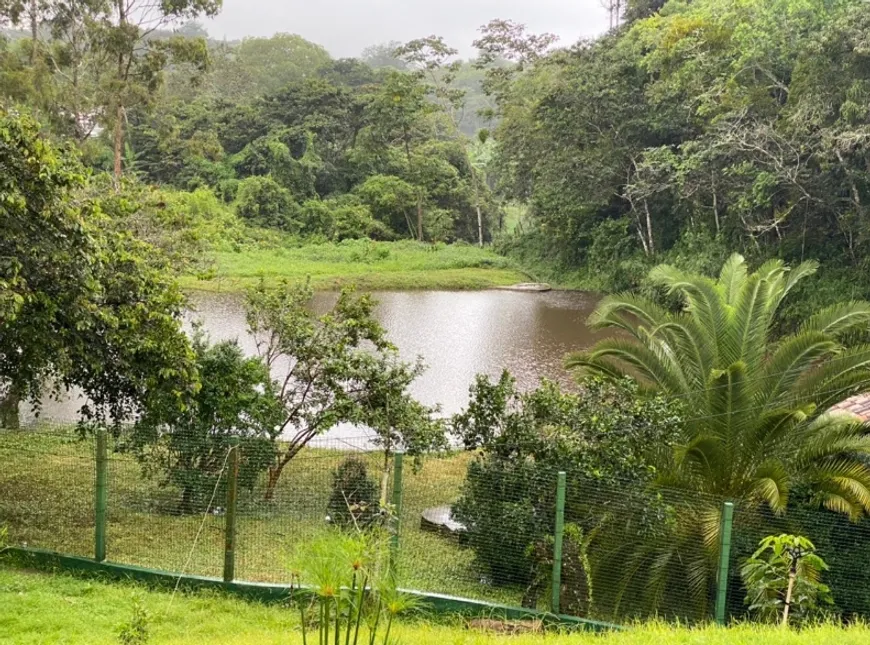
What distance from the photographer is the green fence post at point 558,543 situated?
713 cm

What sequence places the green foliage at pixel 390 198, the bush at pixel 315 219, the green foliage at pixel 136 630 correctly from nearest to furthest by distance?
the green foliage at pixel 136 630
the bush at pixel 315 219
the green foliage at pixel 390 198

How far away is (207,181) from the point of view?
44156 millimetres

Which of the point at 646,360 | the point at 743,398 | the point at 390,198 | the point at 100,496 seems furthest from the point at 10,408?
the point at 390,198

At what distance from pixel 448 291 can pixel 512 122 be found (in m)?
9.00

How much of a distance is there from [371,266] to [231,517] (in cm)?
3005

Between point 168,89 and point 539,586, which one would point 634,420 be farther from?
point 168,89

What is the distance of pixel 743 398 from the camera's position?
8773mm

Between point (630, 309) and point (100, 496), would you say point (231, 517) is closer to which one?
point (100, 496)

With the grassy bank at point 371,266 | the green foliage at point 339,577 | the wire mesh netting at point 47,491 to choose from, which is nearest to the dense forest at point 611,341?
the wire mesh netting at point 47,491

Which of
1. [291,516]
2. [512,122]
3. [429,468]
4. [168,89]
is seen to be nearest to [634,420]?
[429,468]

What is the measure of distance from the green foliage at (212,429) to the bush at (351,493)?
80cm

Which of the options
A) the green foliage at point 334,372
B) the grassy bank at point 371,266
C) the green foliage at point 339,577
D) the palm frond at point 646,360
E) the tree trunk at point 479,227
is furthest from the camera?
the tree trunk at point 479,227

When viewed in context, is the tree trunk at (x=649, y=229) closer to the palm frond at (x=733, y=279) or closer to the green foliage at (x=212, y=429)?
the palm frond at (x=733, y=279)

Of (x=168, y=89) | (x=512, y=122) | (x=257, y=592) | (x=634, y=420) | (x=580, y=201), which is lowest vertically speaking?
(x=257, y=592)
